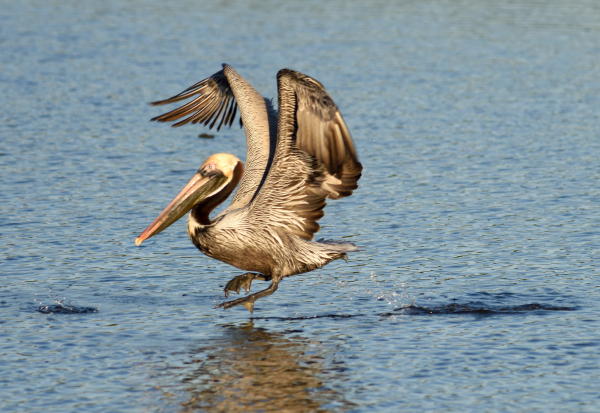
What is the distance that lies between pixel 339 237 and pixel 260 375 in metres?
3.54

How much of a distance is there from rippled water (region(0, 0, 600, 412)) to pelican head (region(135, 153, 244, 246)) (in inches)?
30.1

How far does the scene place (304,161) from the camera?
8508mm

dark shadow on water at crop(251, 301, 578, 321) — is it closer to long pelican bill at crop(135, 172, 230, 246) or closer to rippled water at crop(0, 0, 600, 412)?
rippled water at crop(0, 0, 600, 412)

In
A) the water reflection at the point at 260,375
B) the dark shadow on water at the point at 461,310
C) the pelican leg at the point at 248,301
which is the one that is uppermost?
the pelican leg at the point at 248,301

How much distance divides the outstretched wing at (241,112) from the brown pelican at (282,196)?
30 millimetres

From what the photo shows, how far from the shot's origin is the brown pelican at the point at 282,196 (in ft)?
26.6

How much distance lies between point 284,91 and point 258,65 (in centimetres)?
1095

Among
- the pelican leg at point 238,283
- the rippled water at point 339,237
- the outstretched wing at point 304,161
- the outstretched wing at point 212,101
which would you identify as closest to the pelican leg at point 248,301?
the rippled water at point 339,237

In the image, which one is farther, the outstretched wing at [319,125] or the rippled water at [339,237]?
the outstretched wing at [319,125]

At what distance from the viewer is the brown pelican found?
8.11 metres

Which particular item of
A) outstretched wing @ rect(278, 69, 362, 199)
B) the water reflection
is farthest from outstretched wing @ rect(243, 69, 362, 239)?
the water reflection

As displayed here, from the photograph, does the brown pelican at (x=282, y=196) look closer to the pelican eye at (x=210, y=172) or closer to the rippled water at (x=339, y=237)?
the pelican eye at (x=210, y=172)

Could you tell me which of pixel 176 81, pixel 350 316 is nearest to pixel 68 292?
pixel 350 316

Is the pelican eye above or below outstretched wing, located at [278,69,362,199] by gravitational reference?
below
